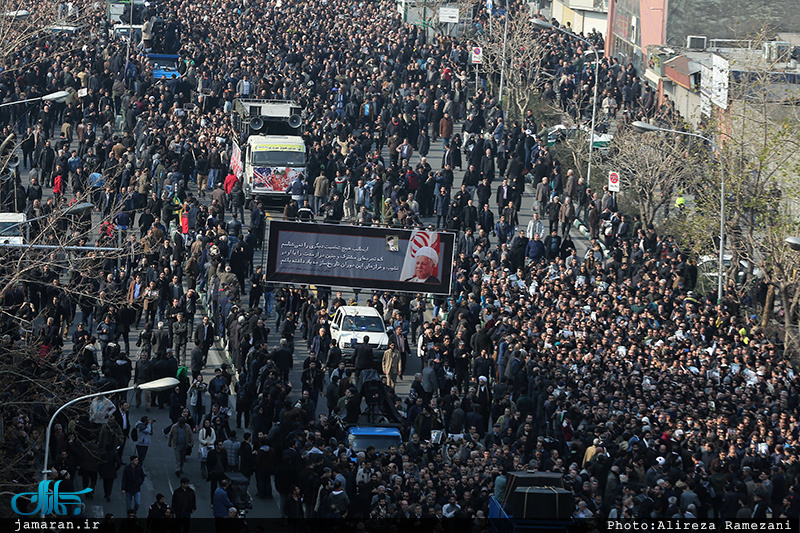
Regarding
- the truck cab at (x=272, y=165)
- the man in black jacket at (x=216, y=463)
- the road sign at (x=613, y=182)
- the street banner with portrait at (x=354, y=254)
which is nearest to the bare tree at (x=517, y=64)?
the truck cab at (x=272, y=165)

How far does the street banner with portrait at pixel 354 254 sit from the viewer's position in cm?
3269

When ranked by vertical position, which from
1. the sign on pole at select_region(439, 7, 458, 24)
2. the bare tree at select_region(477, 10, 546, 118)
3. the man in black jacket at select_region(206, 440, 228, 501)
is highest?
the sign on pole at select_region(439, 7, 458, 24)

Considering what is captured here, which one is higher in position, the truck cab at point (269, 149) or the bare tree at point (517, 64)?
the bare tree at point (517, 64)

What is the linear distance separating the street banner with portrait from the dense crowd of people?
0.87m

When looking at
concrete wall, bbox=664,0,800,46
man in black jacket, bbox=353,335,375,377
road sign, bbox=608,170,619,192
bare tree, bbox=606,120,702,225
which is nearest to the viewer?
man in black jacket, bbox=353,335,375,377

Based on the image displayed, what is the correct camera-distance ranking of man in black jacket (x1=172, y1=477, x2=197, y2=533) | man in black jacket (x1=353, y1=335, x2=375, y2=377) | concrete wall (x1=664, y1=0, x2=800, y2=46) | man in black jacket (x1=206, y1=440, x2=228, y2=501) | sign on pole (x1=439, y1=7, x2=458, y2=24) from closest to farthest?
1. man in black jacket (x1=172, y1=477, x2=197, y2=533)
2. man in black jacket (x1=206, y1=440, x2=228, y2=501)
3. man in black jacket (x1=353, y1=335, x2=375, y2=377)
4. sign on pole (x1=439, y1=7, x2=458, y2=24)
5. concrete wall (x1=664, y1=0, x2=800, y2=46)

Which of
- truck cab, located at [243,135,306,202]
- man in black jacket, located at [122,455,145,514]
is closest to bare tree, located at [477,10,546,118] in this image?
truck cab, located at [243,135,306,202]

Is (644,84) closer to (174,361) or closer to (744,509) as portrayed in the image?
(174,361)

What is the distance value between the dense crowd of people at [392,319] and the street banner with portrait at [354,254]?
2.85 ft

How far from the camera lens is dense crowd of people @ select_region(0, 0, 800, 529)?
24188mm

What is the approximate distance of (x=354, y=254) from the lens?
3284 centimetres

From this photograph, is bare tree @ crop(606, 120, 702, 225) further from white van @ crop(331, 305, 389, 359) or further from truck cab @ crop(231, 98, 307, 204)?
white van @ crop(331, 305, 389, 359)

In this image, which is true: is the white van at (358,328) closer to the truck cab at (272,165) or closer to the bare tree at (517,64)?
the truck cab at (272,165)

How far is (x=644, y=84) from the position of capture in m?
59.1
